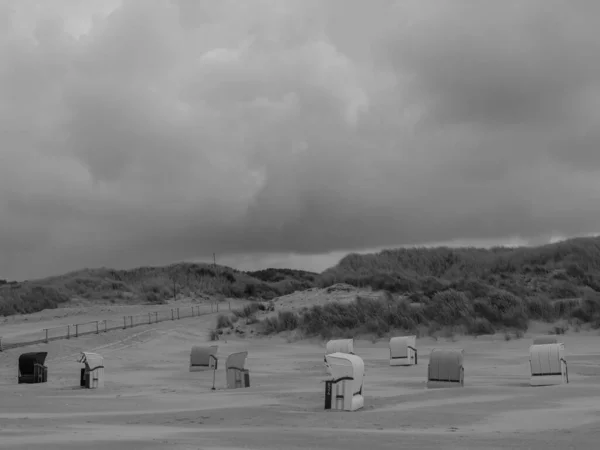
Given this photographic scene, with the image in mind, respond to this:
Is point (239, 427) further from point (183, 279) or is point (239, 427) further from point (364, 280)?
point (183, 279)

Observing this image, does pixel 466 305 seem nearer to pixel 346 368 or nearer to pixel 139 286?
pixel 346 368

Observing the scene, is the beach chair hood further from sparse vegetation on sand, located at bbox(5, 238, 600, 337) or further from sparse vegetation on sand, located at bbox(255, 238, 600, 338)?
sparse vegetation on sand, located at bbox(5, 238, 600, 337)

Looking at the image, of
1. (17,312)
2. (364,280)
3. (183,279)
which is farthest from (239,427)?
(183,279)

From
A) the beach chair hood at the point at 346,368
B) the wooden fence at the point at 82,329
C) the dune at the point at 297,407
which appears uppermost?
the wooden fence at the point at 82,329

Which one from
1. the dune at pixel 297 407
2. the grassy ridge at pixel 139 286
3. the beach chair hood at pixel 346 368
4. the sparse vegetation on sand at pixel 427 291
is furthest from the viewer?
the grassy ridge at pixel 139 286

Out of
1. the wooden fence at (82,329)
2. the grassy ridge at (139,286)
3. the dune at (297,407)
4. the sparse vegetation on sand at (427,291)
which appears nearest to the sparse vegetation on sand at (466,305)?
the sparse vegetation on sand at (427,291)

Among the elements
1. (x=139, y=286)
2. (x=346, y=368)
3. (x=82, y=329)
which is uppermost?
(x=139, y=286)

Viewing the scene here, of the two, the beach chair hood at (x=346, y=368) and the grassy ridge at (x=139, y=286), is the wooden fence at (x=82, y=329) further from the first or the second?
the beach chair hood at (x=346, y=368)

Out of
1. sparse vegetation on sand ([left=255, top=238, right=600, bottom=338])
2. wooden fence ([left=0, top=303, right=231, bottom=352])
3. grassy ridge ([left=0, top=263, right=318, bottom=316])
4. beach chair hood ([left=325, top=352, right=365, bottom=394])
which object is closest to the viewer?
beach chair hood ([left=325, top=352, right=365, bottom=394])

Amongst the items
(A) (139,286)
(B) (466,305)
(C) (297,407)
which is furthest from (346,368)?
(A) (139,286)

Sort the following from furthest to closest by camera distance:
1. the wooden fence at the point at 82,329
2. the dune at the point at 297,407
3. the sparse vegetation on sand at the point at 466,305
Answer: the wooden fence at the point at 82,329 < the sparse vegetation on sand at the point at 466,305 < the dune at the point at 297,407

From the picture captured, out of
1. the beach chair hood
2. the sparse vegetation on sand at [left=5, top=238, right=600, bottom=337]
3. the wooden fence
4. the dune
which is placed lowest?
the dune

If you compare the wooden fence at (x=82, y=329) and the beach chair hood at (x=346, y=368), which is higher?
the wooden fence at (x=82, y=329)

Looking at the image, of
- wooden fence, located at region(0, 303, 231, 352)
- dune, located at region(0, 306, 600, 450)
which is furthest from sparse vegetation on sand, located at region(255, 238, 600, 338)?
wooden fence, located at region(0, 303, 231, 352)
